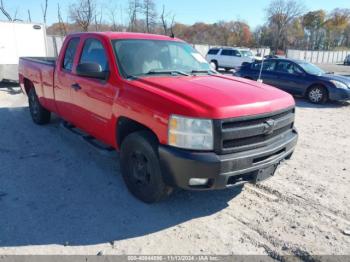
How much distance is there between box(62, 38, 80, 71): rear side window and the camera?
5102mm

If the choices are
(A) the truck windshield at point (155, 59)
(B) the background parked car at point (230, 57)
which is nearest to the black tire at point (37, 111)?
(A) the truck windshield at point (155, 59)

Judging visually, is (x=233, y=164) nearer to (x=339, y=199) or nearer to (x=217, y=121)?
(x=217, y=121)

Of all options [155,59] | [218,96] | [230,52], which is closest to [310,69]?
[155,59]

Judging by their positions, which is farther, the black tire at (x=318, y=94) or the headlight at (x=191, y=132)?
the black tire at (x=318, y=94)

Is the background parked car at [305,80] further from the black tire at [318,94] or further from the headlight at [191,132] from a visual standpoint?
the headlight at [191,132]

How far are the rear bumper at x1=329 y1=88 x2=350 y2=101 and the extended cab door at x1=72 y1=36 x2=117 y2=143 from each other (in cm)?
897

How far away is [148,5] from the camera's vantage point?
38750 millimetres

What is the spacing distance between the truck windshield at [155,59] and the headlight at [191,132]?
3.74 ft

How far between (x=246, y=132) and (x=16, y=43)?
11692 mm

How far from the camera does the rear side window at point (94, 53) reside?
425 cm

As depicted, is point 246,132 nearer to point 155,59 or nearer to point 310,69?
point 155,59

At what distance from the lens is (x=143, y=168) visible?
3.71 meters

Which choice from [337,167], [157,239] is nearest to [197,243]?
[157,239]

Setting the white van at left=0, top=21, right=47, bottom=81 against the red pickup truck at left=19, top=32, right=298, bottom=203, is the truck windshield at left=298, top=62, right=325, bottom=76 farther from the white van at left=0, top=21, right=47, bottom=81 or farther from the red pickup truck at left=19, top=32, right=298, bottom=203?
the white van at left=0, top=21, right=47, bottom=81
